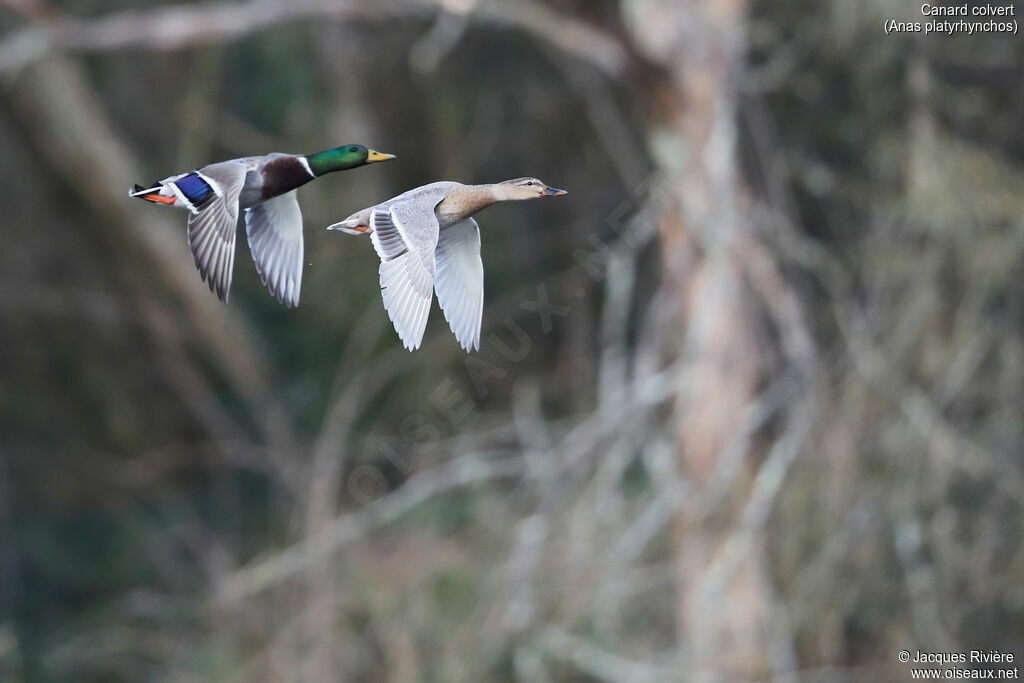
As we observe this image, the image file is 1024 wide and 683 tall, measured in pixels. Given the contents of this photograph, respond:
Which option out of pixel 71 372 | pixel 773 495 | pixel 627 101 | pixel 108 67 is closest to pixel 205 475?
pixel 71 372

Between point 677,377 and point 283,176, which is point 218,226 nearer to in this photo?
point 283,176

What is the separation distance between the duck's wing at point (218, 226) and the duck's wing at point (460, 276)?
0.59 feet

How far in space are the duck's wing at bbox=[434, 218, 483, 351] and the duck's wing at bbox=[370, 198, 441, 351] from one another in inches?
1.2

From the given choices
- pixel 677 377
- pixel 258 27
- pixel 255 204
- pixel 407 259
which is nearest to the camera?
pixel 407 259

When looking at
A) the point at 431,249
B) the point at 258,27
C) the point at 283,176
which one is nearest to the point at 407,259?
the point at 431,249

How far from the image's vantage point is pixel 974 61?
6.80 meters

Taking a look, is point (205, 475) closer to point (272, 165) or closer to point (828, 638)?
point (828, 638)

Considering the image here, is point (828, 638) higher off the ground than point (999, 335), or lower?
lower

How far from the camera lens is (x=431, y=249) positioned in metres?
1.07

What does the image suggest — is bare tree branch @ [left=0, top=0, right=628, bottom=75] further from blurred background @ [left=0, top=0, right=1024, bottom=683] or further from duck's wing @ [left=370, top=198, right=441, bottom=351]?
duck's wing @ [left=370, top=198, right=441, bottom=351]

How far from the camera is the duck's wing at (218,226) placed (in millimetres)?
1025

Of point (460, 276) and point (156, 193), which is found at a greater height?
point (156, 193)

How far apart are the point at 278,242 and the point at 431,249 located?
170 millimetres

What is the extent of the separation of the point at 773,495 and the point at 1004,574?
138cm
